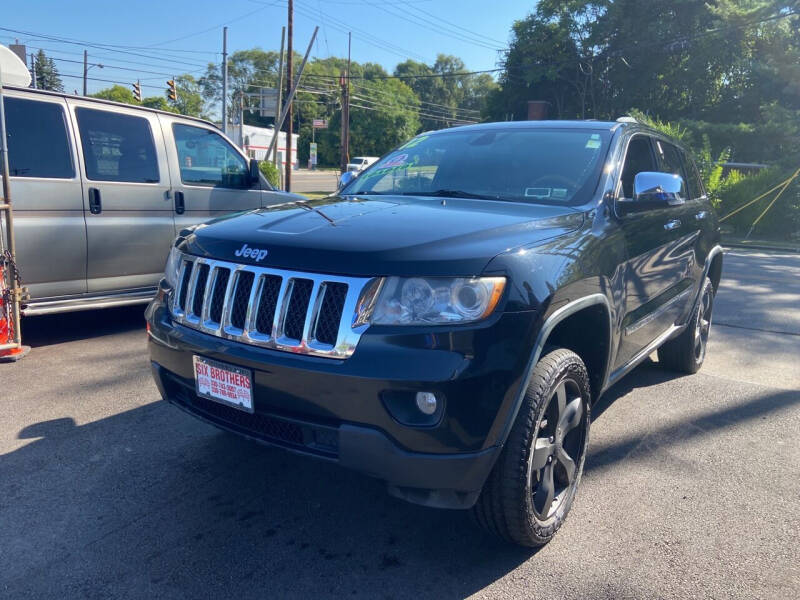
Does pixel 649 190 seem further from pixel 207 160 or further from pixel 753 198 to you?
pixel 753 198

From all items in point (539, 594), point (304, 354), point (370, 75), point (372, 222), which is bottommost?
point (539, 594)

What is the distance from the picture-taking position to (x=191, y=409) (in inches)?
115

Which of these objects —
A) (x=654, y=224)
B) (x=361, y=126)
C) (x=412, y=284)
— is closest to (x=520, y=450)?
(x=412, y=284)

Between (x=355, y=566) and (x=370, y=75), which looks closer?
(x=355, y=566)

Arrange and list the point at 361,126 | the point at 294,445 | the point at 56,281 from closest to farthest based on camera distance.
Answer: the point at 294,445, the point at 56,281, the point at 361,126

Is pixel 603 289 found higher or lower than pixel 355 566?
higher

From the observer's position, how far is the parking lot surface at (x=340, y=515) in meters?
2.50

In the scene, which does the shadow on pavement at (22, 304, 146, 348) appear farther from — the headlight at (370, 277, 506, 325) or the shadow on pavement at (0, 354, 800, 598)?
the headlight at (370, 277, 506, 325)

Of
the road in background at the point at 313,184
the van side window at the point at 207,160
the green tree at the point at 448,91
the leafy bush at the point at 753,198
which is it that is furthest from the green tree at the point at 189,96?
the van side window at the point at 207,160

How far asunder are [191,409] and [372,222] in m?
1.15

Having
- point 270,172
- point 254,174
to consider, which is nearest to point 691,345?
point 254,174

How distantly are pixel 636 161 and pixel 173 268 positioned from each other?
2.69 meters

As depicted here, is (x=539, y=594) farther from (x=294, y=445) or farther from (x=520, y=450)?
(x=294, y=445)

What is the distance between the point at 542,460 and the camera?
2676 millimetres
